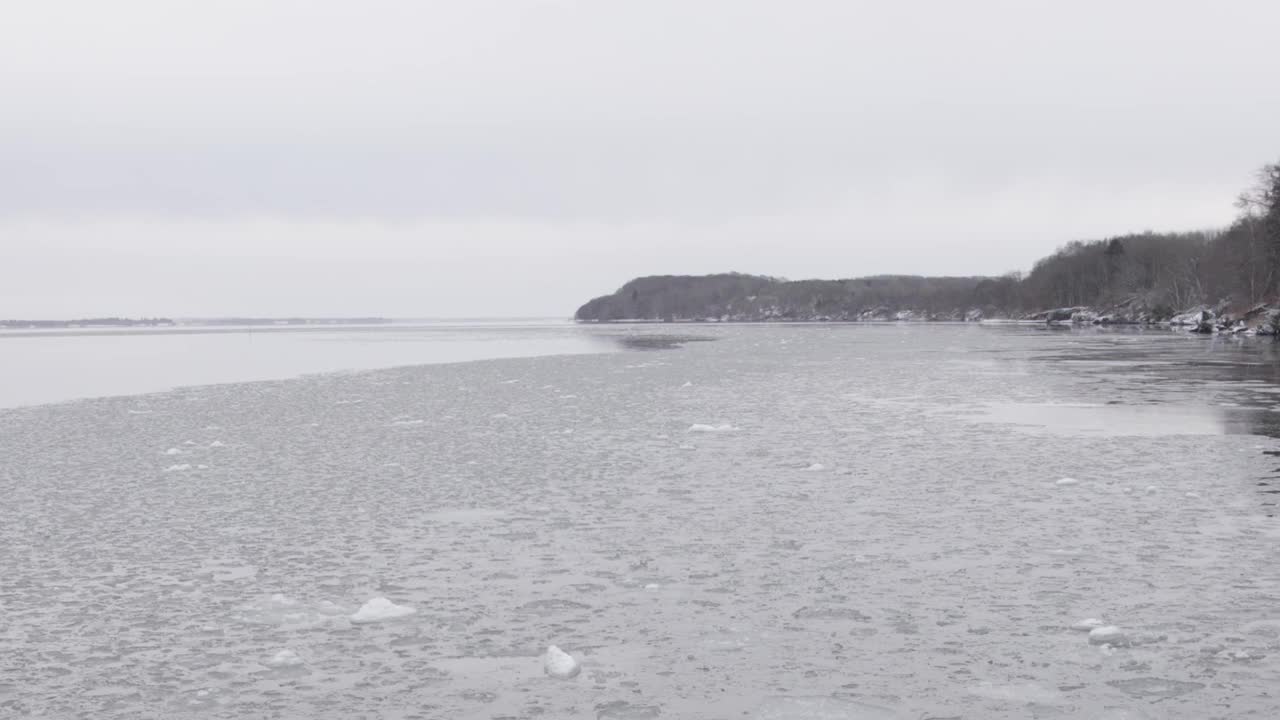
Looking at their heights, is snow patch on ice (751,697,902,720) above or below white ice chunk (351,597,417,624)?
below

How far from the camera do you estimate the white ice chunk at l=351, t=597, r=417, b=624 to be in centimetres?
820

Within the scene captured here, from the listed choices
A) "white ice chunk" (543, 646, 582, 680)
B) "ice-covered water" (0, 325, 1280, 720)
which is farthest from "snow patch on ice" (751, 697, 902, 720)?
"white ice chunk" (543, 646, 582, 680)

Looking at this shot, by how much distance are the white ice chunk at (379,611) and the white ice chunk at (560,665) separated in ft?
5.75

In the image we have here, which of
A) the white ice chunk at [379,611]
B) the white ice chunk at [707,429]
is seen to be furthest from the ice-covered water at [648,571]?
the white ice chunk at [707,429]

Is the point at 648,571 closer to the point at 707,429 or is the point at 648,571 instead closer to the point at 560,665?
the point at 560,665

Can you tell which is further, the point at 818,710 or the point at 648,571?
the point at 648,571

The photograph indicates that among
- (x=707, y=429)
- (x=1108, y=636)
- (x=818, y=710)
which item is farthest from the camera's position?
(x=707, y=429)

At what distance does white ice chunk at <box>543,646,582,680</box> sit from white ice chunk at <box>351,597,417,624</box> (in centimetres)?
175

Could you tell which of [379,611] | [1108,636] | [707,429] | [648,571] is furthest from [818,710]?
[707,429]

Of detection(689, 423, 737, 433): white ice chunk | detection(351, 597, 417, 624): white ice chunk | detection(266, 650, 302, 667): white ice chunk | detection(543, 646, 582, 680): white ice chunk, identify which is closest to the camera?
detection(543, 646, 582, 680): white ice chunk

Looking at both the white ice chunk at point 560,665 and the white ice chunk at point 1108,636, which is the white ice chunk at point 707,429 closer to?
the white ice chunk at point 1108,636

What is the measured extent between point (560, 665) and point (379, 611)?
6.76ft

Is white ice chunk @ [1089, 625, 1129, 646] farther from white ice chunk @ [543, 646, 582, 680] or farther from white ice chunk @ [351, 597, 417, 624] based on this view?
white ice chunk @ [351, 597, 417, 624]

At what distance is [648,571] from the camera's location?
9.70 metres
